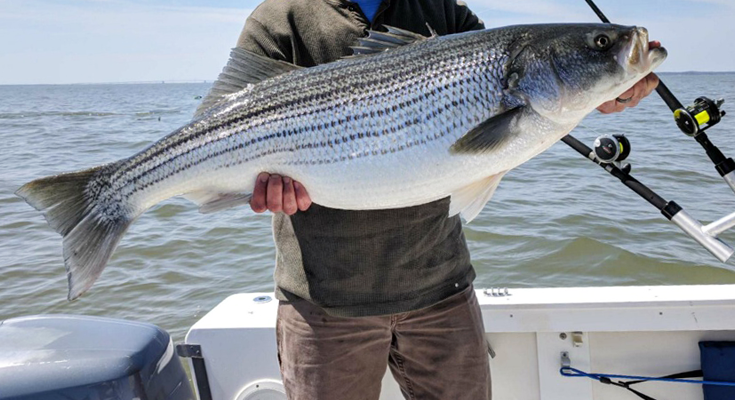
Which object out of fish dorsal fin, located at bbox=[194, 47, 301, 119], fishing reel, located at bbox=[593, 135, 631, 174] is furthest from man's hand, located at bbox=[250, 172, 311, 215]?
fishing reel, located at bbox=[593, 135, 631, 174]

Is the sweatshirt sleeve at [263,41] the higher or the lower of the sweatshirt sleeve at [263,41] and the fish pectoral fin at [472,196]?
the higher

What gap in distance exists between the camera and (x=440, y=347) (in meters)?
2.48

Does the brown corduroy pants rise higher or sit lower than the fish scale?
lower

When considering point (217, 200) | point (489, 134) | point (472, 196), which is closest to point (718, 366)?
point (472, 196)

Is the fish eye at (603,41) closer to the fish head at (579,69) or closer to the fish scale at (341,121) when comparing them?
the fish head at (579,69)

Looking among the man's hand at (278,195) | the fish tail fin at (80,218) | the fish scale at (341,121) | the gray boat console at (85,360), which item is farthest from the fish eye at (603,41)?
the gray boat console at (85,360)

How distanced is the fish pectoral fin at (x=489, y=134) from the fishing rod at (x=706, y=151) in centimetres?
103

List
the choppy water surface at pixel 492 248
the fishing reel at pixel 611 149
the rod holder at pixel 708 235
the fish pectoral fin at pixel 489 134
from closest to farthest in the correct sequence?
the fish pectoral fin at pixel 489 134, the rod holder at pixel 708 235, the fishing reel at pixel 611 149, the choppy water surface at pixel 492 248

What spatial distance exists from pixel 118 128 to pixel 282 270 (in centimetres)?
2545

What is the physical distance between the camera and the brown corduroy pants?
96.3 inches

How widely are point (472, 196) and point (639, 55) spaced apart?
75 centimetres

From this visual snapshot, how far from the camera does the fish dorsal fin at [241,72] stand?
2465mm

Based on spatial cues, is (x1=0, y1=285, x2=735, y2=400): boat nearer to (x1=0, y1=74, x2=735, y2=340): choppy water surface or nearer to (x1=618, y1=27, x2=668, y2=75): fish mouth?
(x1=618, y1=27, x2=668, y2=75): fish mouth

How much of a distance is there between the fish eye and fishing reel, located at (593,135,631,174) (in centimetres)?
111
